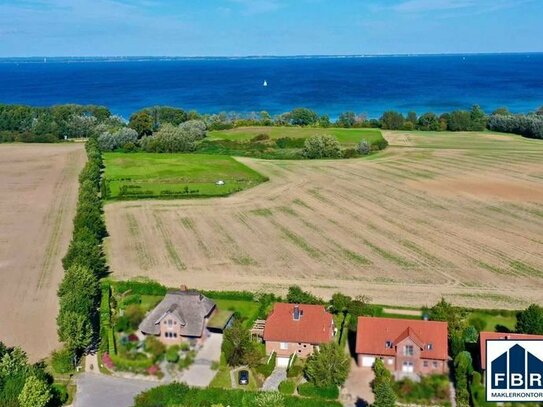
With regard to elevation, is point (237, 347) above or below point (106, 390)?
above

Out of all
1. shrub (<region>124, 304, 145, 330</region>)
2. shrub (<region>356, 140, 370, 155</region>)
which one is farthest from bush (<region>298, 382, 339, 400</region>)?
shrub (<region>356, 140, 370, 155</region>)

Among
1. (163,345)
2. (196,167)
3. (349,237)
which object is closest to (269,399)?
(163,345)

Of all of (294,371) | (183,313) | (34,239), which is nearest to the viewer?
→ (294,371)

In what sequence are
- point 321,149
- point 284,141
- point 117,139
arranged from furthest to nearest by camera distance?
1. point 284,141
2. point 117,139
3. point 321,149

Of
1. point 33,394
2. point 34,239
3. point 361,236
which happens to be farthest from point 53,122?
point 33,394

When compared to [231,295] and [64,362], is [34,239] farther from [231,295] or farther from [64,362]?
[64,362]

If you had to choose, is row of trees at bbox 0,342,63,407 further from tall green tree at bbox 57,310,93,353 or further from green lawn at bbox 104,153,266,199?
green lawn at bbox 104,153,266,199
